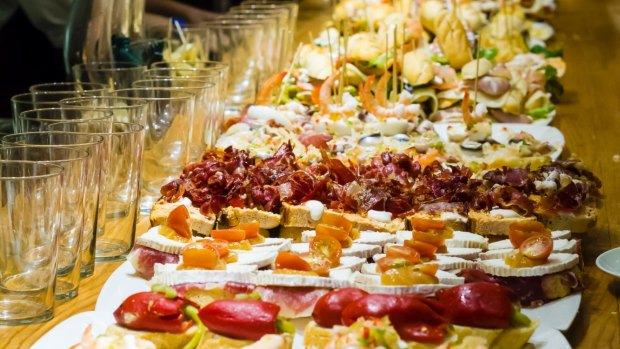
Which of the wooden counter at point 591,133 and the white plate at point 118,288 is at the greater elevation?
the wooden counter at point 591,133

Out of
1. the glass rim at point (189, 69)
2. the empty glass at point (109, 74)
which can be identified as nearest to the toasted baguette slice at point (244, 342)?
the glass rim at point (189, 69)

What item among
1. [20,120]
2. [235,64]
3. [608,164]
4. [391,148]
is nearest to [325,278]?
[20,120]

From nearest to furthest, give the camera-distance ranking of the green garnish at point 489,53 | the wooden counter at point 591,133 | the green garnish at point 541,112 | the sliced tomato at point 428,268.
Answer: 1. the sliced tomato at point 428,268
2. the wooden counter at point 591,133
3. the green garnish at point 541,112
4. the green garnish at point 489,53

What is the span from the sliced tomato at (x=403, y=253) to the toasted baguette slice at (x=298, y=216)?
452mm

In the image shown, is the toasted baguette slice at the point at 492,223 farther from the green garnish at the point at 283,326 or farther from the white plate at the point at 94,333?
the green garnish at the point at 283,326

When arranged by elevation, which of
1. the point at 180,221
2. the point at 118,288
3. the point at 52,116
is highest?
the point at 52,116

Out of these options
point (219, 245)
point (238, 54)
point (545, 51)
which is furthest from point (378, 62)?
point (219, 245)

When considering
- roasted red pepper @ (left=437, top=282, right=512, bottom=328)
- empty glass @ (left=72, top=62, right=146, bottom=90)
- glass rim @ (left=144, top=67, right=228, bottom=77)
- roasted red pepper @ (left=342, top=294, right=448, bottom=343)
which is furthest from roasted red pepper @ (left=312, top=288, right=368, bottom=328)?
empty glass @ (left=72, top=62, right=146, bottom=90)

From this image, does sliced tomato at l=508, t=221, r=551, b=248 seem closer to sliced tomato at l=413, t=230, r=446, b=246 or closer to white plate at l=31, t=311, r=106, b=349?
sliced tomato at l=413, t=230, r=446, b=246

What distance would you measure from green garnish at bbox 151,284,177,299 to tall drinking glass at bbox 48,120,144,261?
0.54 m

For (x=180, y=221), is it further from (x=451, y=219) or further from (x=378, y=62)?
(x=378, y=62)

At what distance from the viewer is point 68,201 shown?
2070 mm

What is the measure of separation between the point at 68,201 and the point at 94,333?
12.8 inches

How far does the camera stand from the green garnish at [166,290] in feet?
5.98
